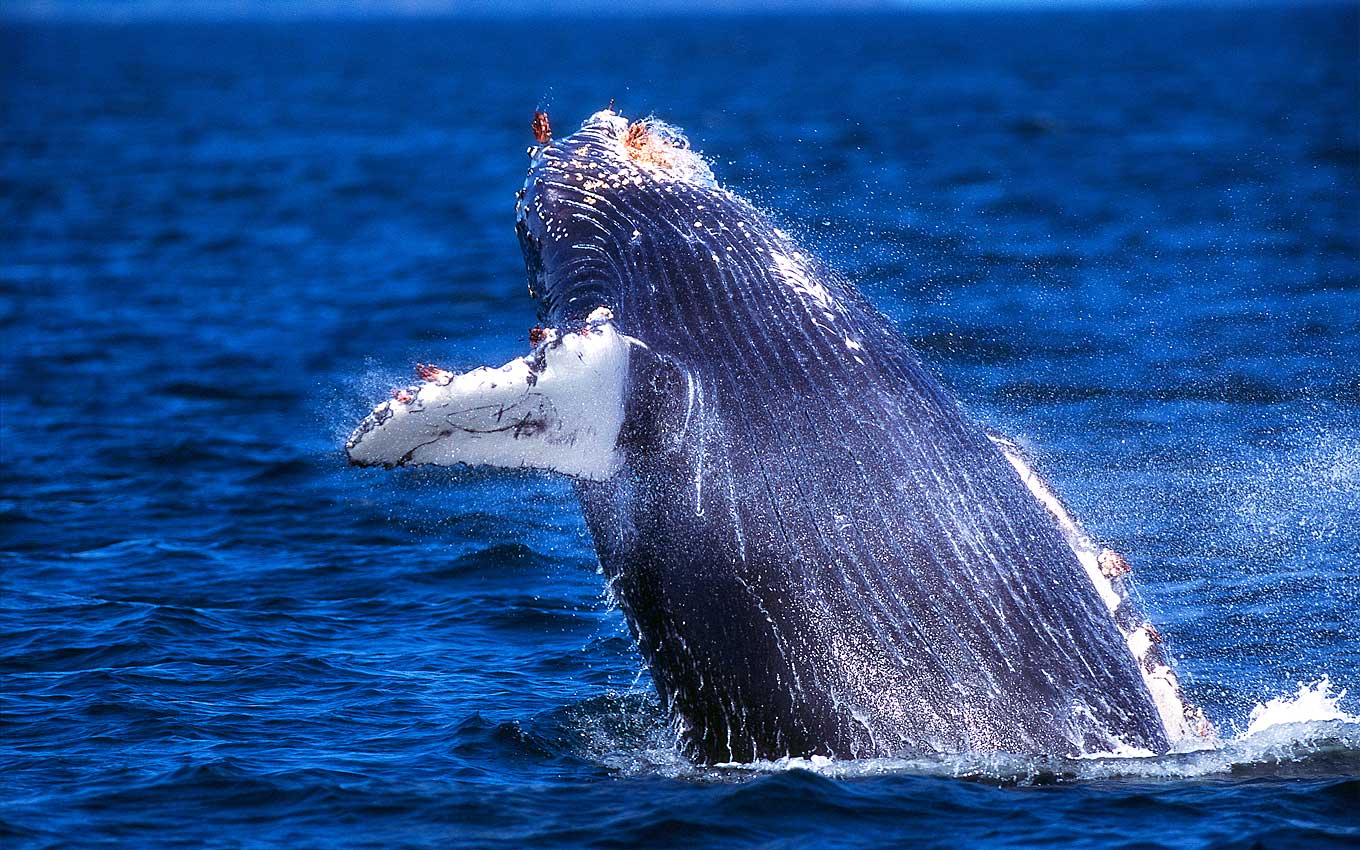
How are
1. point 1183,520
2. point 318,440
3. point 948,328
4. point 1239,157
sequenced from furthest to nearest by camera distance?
point 1239,157 → point 948,328 → point 318,440 → point 1183,520

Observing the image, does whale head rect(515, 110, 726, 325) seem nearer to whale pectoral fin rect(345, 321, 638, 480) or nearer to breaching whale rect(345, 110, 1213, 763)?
breaching whale rect(345, 110, 1213, 763)

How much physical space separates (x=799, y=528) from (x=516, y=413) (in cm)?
176

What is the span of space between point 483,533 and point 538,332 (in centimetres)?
661

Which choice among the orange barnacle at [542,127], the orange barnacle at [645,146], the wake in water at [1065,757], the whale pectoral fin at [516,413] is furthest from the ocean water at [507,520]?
the orange barnacle at [542,127]

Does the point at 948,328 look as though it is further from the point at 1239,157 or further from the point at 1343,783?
the point at 1239,157

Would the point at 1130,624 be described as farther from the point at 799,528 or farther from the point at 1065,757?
the point at 799,528

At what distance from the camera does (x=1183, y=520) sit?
15164 mm

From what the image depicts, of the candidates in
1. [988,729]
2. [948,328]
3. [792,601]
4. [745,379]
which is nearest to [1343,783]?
[988,729]

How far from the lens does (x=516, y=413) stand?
8.95m

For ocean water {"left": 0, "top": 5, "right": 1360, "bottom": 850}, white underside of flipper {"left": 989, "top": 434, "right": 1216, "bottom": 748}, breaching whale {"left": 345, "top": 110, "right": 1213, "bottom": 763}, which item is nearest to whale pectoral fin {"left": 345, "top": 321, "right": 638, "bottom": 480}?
breaching whale {"left": 345, "top": 110, "right": 1213, "bottom": 763}

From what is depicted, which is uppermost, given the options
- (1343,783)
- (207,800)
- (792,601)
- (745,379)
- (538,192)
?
(538,192)

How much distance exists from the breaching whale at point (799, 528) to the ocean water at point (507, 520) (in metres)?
0.36

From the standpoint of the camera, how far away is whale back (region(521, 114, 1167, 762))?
9398mm

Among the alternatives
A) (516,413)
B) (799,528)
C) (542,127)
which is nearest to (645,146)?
(542,127)
